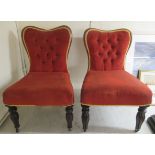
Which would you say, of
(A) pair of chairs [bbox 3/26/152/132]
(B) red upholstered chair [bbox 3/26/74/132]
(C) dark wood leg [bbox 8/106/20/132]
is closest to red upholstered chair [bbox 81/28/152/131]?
(A) pair of chairs [bbox 3/26/152/132]

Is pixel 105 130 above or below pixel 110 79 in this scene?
below

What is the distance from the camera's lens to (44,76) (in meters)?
1.01

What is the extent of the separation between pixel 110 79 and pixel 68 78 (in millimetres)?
233

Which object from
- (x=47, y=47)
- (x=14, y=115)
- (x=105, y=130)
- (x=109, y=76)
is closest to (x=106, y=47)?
(x=109, y=76)

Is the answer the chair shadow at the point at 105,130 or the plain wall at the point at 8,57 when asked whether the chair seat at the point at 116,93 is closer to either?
the chair shadow at the point at 105,130

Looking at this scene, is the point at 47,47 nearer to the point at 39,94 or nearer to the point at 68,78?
the point at 68,78

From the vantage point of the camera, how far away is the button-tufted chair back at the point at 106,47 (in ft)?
3.61

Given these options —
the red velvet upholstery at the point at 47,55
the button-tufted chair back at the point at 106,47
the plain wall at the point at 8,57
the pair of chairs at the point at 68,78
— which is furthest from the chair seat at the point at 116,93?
the plain wall at the point at 8,57

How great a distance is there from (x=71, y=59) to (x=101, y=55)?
225mm

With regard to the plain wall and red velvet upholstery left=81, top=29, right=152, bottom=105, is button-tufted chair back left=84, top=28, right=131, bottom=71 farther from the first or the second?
the plain wall

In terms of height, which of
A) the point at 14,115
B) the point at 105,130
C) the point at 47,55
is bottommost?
the point at 105,130
